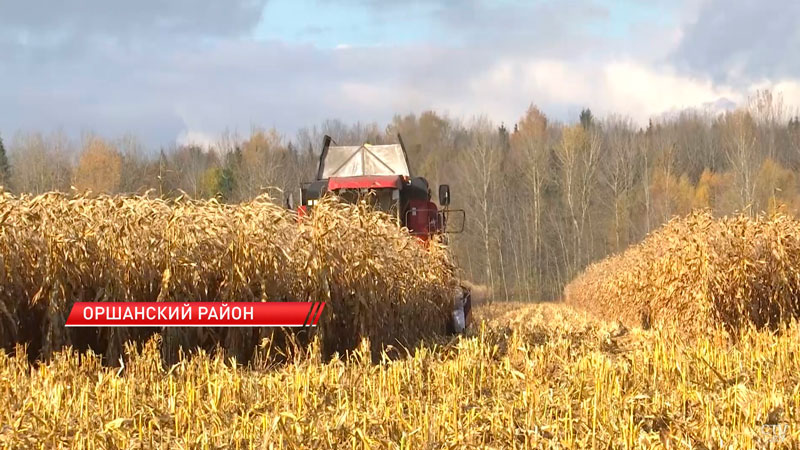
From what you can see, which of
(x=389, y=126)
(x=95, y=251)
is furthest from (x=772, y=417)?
(x=389, y=126)

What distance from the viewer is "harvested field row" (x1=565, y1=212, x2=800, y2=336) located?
8688 mm

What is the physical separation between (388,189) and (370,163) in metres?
1.49

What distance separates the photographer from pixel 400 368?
5352mm

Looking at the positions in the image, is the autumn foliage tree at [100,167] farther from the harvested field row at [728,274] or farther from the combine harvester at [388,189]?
the harvested field row at [728,274]

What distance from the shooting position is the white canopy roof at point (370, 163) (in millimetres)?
12031

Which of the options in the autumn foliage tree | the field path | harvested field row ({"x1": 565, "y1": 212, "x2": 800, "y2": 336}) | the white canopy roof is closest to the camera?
harvested field row ({"x1": 565, "y1": 212, "x2": 800, "y2": 336})

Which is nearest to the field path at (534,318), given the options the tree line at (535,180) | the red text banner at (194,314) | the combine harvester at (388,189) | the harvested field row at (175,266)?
the combine harvester at (388,189)

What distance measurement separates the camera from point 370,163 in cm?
1209

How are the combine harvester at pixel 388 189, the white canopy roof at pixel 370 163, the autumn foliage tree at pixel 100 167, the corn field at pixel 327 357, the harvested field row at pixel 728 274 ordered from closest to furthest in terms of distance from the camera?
the corn field at pixel 327 357 < the harvested field row at pixel 728 274 < the combine harvester at pixel 388 189 < the white canopy roof at pixel 370 163 < the autumn foliage tree at pixel 100 167

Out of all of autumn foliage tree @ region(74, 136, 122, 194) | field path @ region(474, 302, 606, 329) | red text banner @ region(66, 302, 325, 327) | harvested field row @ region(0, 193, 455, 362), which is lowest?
A: field path @ region(474, 302, 606, 329)

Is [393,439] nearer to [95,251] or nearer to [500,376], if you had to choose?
[500,376]

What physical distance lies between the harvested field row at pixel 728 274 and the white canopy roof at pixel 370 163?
4.18m

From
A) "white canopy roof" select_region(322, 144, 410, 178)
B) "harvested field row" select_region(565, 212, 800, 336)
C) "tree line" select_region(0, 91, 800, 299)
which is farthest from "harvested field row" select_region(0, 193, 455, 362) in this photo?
"tree line" select_region(0, 91, 800, 299)

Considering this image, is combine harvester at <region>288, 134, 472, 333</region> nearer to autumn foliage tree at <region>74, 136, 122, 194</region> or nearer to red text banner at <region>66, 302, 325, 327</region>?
red text banner at <region>66, 302, 325, 327</region>
